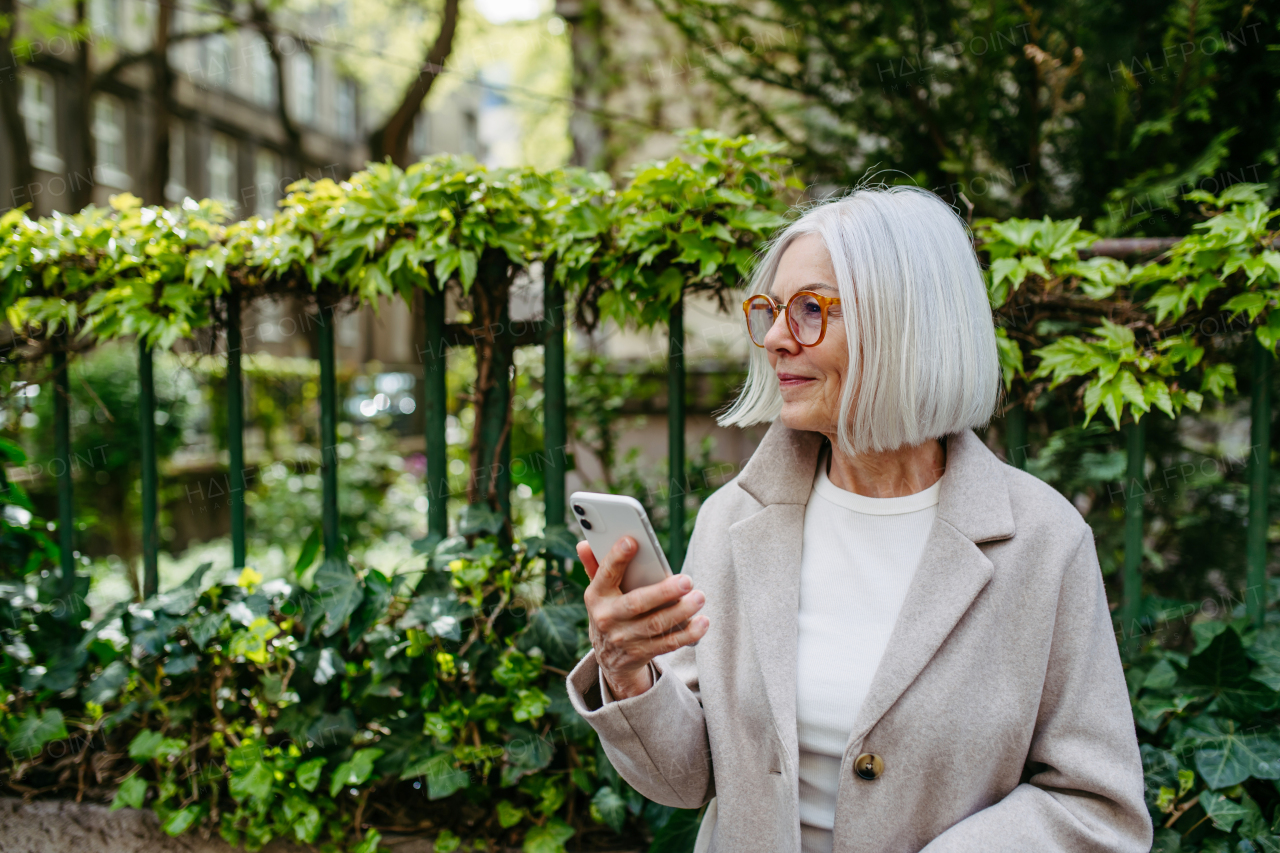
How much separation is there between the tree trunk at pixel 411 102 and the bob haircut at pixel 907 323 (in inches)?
292

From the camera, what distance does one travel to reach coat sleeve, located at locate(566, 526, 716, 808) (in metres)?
1.40

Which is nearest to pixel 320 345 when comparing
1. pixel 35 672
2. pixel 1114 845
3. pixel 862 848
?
pixel 35 672

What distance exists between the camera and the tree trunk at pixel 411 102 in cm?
820

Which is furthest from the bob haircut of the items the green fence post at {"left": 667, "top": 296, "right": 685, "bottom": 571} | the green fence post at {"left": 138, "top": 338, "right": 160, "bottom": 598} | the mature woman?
the green fence post at {"left": 138, "top": 338, "right": 160, "bottom": 598}

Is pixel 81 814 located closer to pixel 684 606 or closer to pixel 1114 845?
pixel 684 606

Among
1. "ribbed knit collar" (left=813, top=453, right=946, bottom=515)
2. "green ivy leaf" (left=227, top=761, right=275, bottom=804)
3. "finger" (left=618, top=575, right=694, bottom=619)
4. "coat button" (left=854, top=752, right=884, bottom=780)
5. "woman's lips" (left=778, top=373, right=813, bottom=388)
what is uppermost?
"woman's lips" (left=778, top=373, right=813, bottom=388)

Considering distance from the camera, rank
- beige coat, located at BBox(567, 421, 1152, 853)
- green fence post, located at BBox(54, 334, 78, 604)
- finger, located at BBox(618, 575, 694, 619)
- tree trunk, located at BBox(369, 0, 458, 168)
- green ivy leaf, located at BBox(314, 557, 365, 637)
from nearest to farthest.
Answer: finger, located at BBox(618, 575, 694, 619)
beige coat, located at BBox(567, 421, 1152, 853)
green ivy leaf, located at BBox(314, 557, 365, 637)
green fence post, located at BBox(54, 334, 78, 604)
tree trunk, located at BBox(369, 0, 458, 168)

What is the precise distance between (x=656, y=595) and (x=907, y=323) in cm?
69

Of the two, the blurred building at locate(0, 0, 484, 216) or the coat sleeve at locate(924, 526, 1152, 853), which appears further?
the blurred building at locate(0, 0, 484, 216)

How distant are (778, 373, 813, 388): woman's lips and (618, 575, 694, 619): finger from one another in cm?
51

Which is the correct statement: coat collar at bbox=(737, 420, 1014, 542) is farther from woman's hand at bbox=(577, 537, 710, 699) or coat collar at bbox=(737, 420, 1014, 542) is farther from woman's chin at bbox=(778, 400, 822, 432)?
woman's hand at bbox=(577, 537, 710, 699)

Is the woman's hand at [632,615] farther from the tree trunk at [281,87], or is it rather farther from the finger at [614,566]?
the tree trunk at [281,87]

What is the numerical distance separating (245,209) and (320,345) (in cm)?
1869

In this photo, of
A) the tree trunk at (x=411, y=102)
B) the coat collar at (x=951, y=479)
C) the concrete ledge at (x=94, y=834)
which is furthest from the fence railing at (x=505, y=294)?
the tree trunk at (x=411, y=102)
